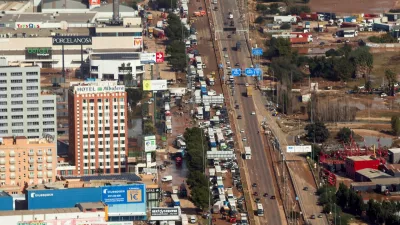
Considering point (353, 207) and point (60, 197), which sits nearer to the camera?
point (60, 197)

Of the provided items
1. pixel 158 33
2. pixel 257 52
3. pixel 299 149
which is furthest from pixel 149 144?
pixel 158 33

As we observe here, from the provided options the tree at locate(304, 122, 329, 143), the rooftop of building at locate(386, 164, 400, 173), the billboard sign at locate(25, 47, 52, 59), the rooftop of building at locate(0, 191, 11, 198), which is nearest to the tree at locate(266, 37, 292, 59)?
the billboard sign at locate(25, 47, 52, 59)

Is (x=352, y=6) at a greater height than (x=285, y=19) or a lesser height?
greater

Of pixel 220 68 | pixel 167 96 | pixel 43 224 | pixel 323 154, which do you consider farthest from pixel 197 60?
pixel 43 224

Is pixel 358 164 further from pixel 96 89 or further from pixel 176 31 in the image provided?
pixel 176 31

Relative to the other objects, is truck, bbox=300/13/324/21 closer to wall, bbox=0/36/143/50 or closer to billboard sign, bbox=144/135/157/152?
wall, bbox=0/36/143/50

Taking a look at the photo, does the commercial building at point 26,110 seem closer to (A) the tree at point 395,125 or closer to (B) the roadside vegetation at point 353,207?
(B) the roadside vegetation at point 353,207
